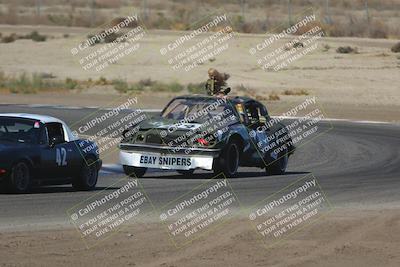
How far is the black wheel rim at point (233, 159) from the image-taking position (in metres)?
20.2

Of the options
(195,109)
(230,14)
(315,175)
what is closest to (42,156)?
(195,109)

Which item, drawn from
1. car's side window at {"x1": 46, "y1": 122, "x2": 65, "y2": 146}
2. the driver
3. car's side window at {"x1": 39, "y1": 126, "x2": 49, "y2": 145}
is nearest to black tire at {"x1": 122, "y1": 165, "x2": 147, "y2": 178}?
car's side window at {"x1": 46, "y1": 122, "x2": 65, "y2": 146}

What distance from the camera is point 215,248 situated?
41.7 ft

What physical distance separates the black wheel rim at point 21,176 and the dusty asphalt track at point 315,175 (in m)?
0.17

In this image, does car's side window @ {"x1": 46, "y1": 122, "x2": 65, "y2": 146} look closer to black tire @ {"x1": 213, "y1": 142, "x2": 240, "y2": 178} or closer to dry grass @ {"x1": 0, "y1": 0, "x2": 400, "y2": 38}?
black tire @ {"x1": 213, "y1": 142, "x2": 240, "y2": 178}

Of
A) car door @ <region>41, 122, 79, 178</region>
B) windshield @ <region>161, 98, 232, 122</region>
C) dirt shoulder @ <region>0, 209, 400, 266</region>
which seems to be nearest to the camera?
dirt shoulder @ <region>0, 209, 400, 266</region>

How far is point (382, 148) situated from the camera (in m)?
28.2

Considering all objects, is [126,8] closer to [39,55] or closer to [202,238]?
[39,55]

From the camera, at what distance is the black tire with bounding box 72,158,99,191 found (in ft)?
57.8

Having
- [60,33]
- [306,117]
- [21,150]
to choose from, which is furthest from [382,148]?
[60,33]

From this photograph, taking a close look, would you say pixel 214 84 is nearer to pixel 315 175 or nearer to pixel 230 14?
pixel 315 175

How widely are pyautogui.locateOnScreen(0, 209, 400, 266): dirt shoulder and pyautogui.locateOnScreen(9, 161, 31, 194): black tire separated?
→ 8.67 ft

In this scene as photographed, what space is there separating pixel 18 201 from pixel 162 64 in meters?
37.0

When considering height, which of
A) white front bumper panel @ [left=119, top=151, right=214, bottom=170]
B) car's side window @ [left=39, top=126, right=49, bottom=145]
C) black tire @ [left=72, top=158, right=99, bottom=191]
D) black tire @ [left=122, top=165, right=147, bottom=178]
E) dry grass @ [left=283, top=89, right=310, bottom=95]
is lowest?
dry grass @ [left=283, top=89, right=310, bottom=95]
